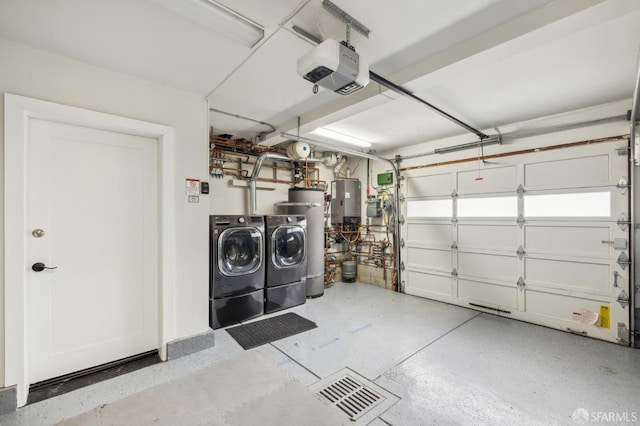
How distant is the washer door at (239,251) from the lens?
11.7ft

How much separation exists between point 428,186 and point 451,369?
3025mm

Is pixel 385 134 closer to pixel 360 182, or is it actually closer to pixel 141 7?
pixel 360 182

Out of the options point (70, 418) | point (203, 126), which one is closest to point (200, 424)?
point (70, 418)

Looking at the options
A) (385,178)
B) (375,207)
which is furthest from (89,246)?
(385,178)

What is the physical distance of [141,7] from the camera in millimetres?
1668

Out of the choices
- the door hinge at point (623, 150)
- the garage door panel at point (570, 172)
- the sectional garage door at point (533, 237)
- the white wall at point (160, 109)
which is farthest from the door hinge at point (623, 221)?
the white wall at point (160, 109)

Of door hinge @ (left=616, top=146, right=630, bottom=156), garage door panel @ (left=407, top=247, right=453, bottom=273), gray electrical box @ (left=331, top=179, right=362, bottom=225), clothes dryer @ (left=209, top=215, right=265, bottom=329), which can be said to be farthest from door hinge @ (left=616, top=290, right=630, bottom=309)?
clothes dryer @ (left=209, top=215, right=265, bottom=329)

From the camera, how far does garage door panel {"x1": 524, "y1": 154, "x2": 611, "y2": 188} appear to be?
10.6ft

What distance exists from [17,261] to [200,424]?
1786mm

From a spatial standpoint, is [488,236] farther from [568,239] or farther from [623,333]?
[623,333]

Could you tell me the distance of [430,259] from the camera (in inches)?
188

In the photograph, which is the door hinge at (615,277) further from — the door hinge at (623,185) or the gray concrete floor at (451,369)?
the door hinge at (623,185)

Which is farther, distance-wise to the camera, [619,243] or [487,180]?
[487,180]

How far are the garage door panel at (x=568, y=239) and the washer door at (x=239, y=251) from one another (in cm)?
377
